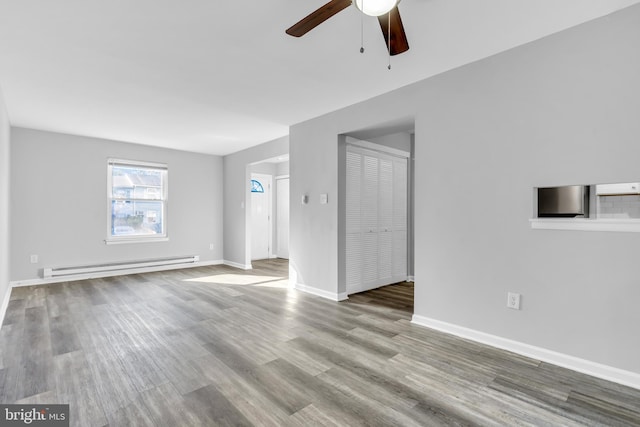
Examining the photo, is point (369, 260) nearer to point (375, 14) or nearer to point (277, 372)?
point (277, 372)

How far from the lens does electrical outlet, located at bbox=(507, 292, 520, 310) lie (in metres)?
2.52

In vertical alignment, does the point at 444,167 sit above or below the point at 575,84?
below

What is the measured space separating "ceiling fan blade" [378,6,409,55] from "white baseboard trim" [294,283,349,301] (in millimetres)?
2962

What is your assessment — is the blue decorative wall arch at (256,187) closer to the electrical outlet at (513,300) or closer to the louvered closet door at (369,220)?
the louvered closet door at (369,220)

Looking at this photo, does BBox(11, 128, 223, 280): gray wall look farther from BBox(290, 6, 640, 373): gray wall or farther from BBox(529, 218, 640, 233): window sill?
BBox(529, 218, 640, 233): window sill

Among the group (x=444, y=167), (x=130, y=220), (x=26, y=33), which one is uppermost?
(x=26, y=33)

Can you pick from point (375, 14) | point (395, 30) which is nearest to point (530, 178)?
point (395, 30)

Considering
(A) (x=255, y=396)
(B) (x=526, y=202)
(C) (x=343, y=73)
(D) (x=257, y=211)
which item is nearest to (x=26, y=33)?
(C) (x=343, y=73)

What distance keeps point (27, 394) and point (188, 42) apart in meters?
2.65

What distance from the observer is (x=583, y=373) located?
7.24 feet

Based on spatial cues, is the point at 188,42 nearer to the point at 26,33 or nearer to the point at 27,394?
the point at 26,33

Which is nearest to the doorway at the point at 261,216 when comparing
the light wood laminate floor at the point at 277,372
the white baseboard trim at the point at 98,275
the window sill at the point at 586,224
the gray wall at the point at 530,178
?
the white baseboard trim at the point at 98,275

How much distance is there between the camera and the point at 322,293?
4.22m

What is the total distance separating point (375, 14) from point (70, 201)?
584 cm
